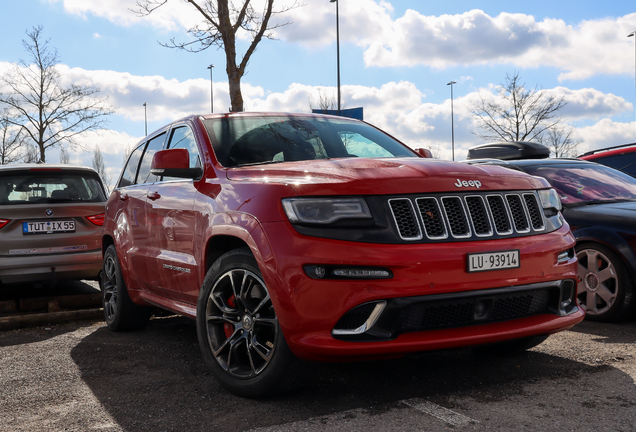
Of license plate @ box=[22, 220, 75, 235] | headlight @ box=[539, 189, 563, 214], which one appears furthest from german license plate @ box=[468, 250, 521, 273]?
license plate @ box=[22, 220, 75, 235]

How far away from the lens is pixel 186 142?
4.86 m

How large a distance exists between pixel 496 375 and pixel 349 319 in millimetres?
1336

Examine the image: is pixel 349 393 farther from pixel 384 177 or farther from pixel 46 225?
pixel 46 225

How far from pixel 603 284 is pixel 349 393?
10.3 feet

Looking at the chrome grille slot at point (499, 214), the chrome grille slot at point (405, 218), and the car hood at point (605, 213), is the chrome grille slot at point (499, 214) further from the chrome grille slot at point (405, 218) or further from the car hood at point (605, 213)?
the car hood at point (605, 213)

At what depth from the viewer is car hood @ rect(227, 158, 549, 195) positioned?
3.36m

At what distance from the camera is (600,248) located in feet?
18.8

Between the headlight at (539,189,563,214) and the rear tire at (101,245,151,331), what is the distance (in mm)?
3668

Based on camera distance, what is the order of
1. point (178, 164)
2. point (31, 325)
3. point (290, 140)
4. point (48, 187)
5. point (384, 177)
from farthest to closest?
point (48, 187) < point (31, 325) < point (290, 140) < point (178, 164) < point (384, 177)

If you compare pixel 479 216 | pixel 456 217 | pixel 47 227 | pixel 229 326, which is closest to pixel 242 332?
pixel 229 326

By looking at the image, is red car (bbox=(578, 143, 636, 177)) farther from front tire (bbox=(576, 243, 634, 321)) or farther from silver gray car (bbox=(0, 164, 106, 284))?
silver gray car (bbox=(0, 164, 106, 284))

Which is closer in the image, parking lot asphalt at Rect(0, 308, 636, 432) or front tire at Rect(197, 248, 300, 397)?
parking lot asphalt at Rect(0, 308, 636, 432)

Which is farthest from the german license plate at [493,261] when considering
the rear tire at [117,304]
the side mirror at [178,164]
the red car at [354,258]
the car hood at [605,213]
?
the rear tire at [117,304]

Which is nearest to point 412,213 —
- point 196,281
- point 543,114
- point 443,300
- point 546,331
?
point 443,300
